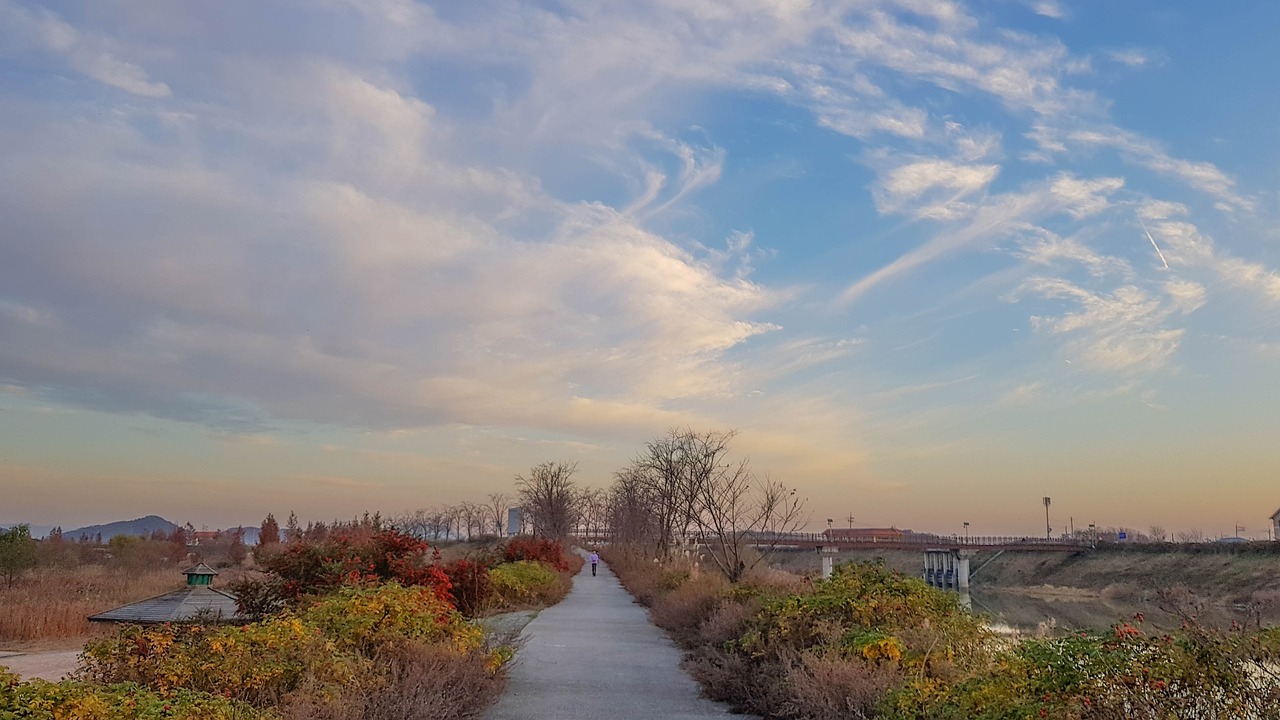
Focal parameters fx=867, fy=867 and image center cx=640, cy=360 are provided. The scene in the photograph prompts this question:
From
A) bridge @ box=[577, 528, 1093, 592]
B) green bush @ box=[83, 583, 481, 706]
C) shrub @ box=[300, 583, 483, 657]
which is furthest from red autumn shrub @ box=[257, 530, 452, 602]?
bridge @ box=[577, 528, 1093, 592]

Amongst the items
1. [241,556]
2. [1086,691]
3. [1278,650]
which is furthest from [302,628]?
[241,556]

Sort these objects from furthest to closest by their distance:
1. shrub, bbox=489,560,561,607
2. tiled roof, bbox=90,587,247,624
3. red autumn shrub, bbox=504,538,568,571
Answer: red autumn shrub, bbox=504,538,568,571
shrub, bbox=489,560,561,607
tiled roof, bbox=90,587,247,624

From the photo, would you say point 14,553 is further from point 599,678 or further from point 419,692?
point 419,692

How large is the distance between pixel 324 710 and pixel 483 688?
254 centimetres

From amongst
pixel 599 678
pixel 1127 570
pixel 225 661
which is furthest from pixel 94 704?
pixel 1127 570

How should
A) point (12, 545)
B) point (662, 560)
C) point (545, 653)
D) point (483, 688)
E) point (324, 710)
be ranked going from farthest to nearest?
1. point (662, 560)
2. point (12, 545)
3. point (545, 653)
4. point (483, 688)
5. point (324, 710)

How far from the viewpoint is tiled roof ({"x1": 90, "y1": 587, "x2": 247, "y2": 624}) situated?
9297mm

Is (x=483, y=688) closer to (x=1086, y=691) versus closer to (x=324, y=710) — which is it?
(x=324, y=710)

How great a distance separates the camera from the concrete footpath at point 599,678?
8.70m

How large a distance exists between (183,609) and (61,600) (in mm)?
12653

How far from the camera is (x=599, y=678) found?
422 inches

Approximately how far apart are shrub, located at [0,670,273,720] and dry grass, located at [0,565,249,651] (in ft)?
40.3

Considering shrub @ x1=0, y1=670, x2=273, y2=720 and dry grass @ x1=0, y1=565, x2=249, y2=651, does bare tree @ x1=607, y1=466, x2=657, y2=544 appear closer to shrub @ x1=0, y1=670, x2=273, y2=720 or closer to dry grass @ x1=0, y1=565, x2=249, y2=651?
dry grass @ x1=0, y1=565, x2=249, y2=651

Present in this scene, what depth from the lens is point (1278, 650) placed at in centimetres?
463
